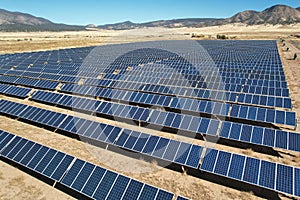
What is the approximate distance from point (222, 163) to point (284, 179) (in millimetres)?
3316

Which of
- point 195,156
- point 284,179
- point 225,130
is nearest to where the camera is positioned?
point 284,179

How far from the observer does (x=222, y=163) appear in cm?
1335

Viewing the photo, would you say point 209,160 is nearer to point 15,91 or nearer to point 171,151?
point 171,151

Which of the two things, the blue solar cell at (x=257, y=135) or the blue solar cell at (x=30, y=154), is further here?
the blue solar cell at (x=257, y=135)

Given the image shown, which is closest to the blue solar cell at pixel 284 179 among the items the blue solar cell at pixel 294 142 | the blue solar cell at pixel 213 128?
the blue solar cell at pixel 294 142

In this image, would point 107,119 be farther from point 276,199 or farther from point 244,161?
point 276,199

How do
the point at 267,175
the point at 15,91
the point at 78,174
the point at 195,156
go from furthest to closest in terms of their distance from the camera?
the point at 15,91 → the point at 195,156 → the point at 78,174 → the point at 267,175

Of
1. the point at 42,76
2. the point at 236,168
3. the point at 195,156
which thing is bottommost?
the point at 236,168

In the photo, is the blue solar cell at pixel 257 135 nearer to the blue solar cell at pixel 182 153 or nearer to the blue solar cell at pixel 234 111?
the blue solar cell at pixel 234 111

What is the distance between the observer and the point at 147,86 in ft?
94.5

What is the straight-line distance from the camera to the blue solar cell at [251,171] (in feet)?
39.8

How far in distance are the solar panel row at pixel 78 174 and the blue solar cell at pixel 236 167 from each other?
431 cm

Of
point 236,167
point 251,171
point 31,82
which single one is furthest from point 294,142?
point 31,82

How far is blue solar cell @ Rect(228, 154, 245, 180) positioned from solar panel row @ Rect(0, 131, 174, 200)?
431 centimetres
